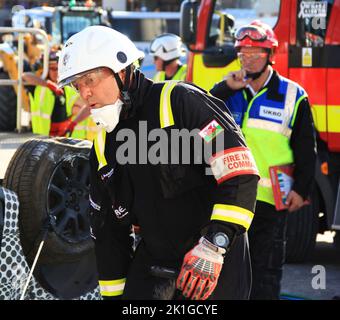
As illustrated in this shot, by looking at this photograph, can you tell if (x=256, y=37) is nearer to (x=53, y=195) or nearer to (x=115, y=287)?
(x=53, y=195)

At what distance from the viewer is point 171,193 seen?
11.4 feet

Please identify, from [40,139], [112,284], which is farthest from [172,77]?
[112,284]

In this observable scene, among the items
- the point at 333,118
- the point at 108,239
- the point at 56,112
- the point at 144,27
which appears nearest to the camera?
the point at 108,239

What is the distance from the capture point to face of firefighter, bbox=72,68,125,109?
3.49 metres

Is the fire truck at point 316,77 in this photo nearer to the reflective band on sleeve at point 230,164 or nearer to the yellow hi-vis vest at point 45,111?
the yellow hi-vis vest at point 45,111

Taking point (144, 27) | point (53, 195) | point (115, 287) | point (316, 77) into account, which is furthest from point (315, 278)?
point (144, 27)

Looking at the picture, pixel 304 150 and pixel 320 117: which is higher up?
pixel 304 150

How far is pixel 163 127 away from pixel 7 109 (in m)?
7.44

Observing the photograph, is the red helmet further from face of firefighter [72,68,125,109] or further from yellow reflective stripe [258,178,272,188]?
face of firefighter [72,68,125,109]

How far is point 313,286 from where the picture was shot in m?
6.95

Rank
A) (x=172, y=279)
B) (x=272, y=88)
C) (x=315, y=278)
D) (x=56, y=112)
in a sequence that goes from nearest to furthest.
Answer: (x=172, y=279), (x=272, y=88), (x=315, y=278), (x=56, y=112)

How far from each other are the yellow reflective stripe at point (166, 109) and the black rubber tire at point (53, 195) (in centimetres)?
202

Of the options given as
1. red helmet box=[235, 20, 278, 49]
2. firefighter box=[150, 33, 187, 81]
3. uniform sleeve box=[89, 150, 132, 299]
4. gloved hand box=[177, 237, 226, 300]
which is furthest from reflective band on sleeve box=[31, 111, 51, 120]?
gloved hand box=[177, 237, 226, 300]
